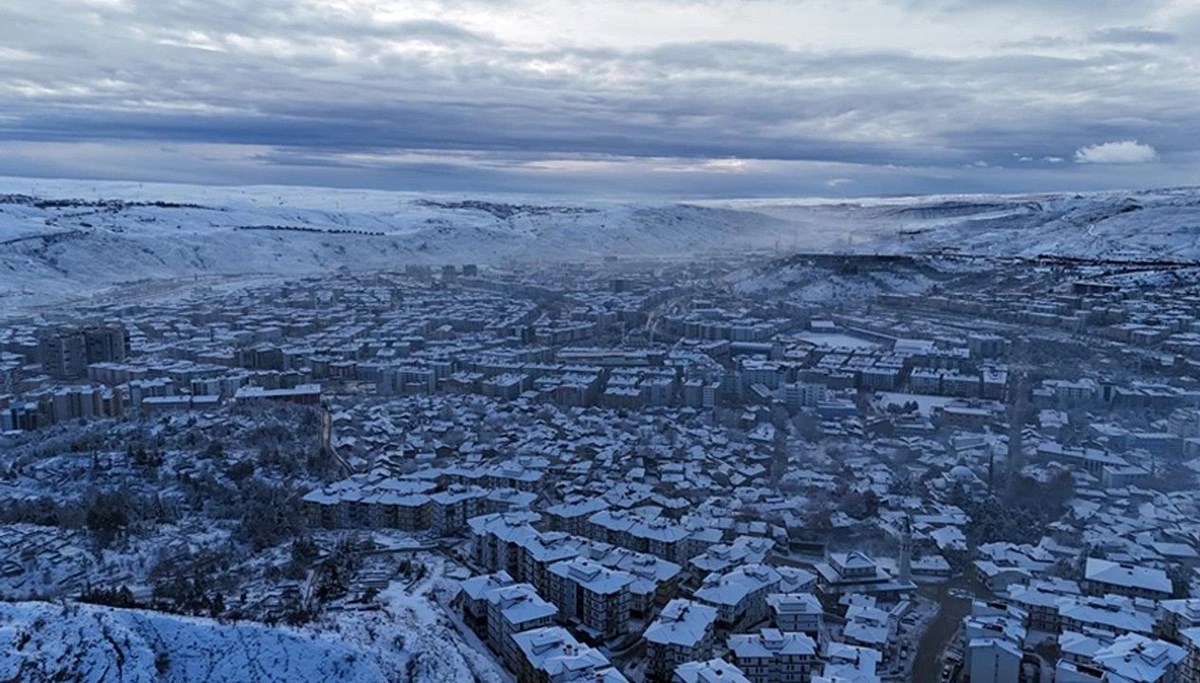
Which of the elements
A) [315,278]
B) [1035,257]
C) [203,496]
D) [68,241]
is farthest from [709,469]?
[68,241]

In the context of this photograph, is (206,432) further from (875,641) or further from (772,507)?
(875,641)

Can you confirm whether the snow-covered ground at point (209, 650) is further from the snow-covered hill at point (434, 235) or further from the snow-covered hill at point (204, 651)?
the snow-covered hill at point (434, 235)

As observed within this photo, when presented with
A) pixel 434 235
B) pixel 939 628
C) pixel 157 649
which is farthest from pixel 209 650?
pixel 434 235

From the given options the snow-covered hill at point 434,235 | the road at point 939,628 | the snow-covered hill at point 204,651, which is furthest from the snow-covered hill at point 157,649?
the snow-covered hill at point 434,235

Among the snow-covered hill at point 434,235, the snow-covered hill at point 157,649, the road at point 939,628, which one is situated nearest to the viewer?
the snow-covered hill at point 157,649

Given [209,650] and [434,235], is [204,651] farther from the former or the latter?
[434,235]

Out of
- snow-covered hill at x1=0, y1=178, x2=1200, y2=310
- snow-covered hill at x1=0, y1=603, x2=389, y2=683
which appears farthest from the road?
snow-covered hill at x1=0, y1=178, x2=1200, y2=310

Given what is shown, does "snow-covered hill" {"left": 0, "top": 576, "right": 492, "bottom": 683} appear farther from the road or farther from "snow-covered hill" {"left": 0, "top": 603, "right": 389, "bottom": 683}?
the road
